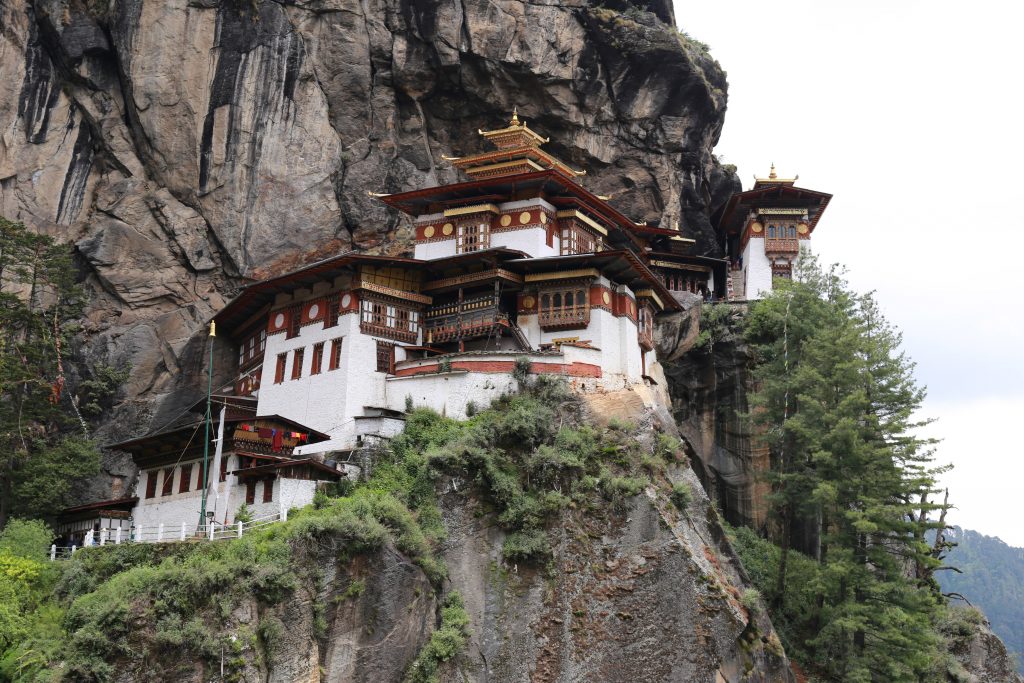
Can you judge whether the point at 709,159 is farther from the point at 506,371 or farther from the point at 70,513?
the point at 70,513

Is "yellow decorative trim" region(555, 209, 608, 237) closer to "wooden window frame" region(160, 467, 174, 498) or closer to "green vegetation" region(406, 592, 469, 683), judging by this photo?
"wooden window frame" region(160, 467, 174, 498)

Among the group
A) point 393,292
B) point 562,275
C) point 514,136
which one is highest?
point 514,136

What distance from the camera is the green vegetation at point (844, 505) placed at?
133 ft

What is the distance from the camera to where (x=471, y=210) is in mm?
52844

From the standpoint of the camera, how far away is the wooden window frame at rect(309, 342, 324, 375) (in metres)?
46.8

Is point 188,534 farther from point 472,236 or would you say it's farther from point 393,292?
point 472,236

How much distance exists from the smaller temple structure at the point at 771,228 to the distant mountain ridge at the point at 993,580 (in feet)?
252

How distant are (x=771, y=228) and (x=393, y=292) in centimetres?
2921

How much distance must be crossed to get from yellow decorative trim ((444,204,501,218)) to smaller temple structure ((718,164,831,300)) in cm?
2024

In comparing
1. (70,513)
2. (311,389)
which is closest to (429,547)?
(311,389)

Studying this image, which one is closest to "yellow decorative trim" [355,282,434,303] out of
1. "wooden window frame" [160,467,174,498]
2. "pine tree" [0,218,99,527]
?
"wooden window frame" [160,467,174,498]

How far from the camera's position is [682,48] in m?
63.2

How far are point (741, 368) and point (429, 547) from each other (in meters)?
24.1

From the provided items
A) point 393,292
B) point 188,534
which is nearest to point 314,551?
point 188,534
